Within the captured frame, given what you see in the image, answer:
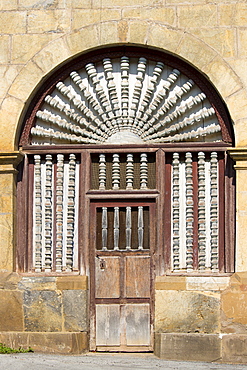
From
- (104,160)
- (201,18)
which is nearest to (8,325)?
(104,160)

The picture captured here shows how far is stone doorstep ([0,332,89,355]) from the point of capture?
9.65 m

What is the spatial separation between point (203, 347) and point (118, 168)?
271cm

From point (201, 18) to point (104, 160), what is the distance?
239cm

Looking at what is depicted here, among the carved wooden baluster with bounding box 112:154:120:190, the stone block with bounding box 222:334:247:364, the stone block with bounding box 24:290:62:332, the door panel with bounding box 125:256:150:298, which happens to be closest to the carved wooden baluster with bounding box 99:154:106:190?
the carved wooden baluster with bounding box 112:154:120:190

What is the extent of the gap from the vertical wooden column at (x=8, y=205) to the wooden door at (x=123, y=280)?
1.13 metres

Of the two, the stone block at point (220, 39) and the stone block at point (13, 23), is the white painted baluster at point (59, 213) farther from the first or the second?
the stone block at point (220, 39)

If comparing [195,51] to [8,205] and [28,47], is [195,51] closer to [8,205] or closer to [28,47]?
[28,47]

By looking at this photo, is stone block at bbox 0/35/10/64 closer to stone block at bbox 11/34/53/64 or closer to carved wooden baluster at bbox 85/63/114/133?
stone block at bbox 11/34/53/64

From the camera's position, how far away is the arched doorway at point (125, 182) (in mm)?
9836

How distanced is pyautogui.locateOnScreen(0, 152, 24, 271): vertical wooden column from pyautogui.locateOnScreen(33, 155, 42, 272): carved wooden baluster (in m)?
0.31

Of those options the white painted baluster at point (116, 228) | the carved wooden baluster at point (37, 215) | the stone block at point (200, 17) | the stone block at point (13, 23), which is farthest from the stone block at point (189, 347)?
the stone block at point (13, 23)

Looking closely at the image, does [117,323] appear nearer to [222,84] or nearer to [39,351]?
[39,351]

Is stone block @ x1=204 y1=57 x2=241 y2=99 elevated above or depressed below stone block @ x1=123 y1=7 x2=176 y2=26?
below

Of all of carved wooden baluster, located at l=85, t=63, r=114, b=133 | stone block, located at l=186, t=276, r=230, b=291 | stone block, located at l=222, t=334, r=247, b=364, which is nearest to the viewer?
stone block, located at l=222, t=334, r=247, b=364
